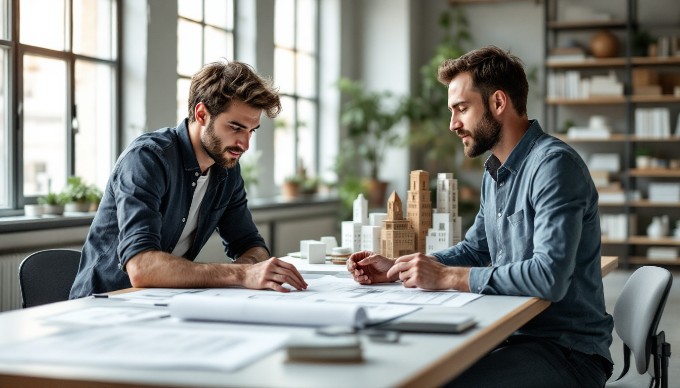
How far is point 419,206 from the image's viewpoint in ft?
11.1

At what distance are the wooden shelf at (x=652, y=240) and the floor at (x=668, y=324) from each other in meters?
0.31

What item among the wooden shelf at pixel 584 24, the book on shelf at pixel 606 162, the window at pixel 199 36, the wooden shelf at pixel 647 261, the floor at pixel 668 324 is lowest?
the floor at pixel 668 324

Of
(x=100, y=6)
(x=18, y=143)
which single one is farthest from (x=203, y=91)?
(x=100, y=6)

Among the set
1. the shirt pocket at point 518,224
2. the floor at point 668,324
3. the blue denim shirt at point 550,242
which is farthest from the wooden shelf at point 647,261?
the shirt pocket at point 518,224

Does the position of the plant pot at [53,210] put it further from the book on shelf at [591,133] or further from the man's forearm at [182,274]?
the book on shelf at [591,133]

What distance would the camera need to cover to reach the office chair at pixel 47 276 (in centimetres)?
282

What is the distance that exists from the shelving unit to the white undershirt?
6.46 meters

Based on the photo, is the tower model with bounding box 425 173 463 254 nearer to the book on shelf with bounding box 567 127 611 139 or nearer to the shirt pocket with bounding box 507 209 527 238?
the shirt pocket with bounding box 507 209 527 238

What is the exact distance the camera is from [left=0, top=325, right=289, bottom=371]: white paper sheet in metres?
1.48

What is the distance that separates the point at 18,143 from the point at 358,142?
16.3 feet

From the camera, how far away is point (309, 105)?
8820 millimetres

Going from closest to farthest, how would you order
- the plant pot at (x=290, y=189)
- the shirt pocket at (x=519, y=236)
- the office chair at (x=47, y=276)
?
the shirt pocket at (x=519, y=236)
the office chair at (x=47, y=276)
the plant pot at (x=290, y=189)

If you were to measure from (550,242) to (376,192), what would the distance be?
6.68 m

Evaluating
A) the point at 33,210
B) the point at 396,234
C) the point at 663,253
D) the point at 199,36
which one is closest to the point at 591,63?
the point at 663,253
